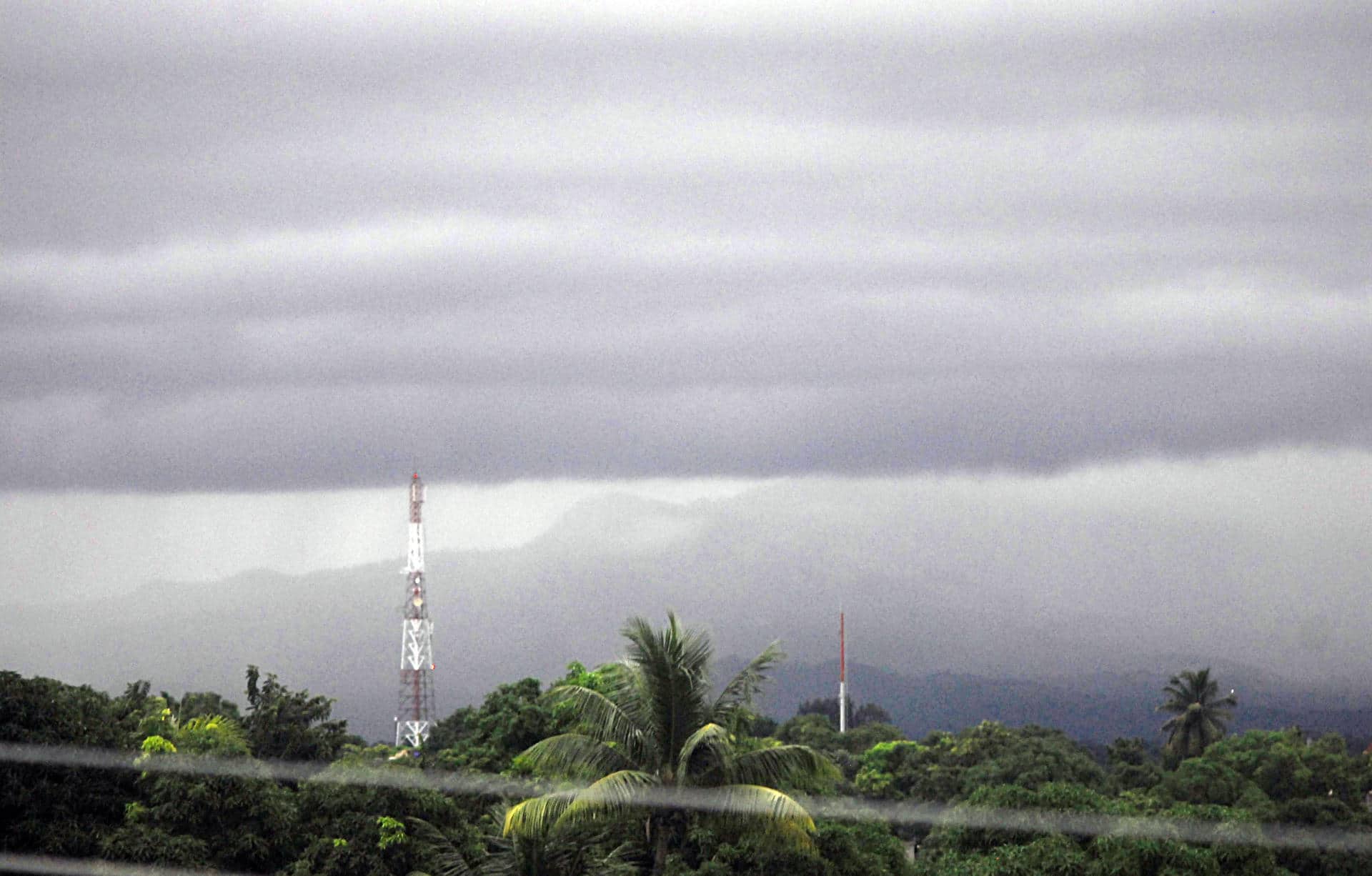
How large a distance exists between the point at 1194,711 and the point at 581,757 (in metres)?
55.2

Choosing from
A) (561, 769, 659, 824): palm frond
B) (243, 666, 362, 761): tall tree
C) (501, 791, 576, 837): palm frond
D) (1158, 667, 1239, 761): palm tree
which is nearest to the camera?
(561, 769, 659, 824): palm frond

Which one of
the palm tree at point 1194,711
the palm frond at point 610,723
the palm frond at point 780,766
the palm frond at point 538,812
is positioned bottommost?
the palm tree at point 1194,711

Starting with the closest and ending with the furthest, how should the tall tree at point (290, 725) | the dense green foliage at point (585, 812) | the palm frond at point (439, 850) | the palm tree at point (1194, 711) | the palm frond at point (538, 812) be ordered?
the palm frond at point (538, 812) < the dense green foliage at point (585, 812) < the palm frond at point (439, 850) < the tall tree at point (290, 725) < the palm tree at point (1194, 711)

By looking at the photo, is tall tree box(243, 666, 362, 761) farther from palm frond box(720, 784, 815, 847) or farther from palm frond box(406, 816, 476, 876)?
palm frond box(720, 784, 815, 847)

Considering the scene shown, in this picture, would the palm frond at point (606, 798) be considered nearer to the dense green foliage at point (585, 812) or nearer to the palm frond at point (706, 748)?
the dense green foliage at point (585, 812)

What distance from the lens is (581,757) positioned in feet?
52.5

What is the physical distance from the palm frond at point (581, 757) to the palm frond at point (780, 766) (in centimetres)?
114

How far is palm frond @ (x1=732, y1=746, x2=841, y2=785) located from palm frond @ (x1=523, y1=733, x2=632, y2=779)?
114 centimetres

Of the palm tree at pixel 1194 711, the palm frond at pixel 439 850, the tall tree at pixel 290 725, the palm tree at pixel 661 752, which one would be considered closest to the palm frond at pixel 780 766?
the palm tree at pixel 661 752

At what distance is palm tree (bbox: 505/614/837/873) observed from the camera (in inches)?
613

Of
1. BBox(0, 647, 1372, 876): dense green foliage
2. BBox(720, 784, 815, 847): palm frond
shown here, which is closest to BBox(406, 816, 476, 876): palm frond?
BBox(0, 647, 1372, 876): dense green foliage

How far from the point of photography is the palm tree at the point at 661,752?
15.6 metres

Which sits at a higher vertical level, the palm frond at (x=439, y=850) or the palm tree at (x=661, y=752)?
the palm tree at (x=661, y=752)

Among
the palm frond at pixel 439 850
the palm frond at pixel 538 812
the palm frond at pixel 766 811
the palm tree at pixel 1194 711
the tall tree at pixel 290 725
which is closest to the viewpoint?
the palm frond at pixel 766 811
